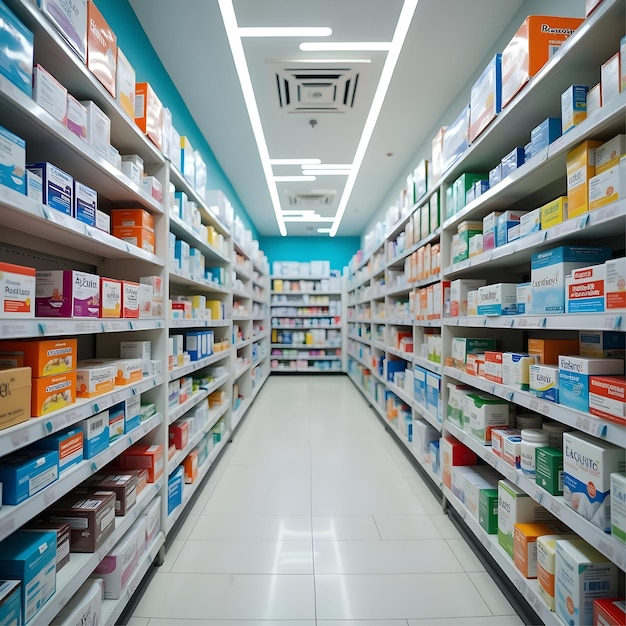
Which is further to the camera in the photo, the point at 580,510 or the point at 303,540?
the point at 303,540

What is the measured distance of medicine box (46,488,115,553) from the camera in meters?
1.43

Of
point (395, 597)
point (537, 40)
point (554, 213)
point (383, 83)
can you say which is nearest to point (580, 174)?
point (554, 213)

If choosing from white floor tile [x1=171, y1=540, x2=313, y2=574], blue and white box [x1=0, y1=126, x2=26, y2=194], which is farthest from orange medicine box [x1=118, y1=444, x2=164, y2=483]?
blue and white box [x1=0, y1=126, x2=26, y2=194]

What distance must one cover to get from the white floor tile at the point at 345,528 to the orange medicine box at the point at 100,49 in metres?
2.77

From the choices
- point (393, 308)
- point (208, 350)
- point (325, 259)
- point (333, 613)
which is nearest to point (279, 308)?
point (325, 259)

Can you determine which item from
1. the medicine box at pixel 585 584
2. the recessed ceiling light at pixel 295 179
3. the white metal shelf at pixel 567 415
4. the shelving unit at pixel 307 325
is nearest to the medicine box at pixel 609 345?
the white metal shelf at pixel 567 415

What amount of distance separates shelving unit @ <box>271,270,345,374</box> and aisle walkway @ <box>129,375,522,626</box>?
18.0 feet

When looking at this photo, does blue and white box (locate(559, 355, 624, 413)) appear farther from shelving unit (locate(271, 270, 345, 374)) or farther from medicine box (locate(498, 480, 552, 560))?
shelving unit (locate(271, 270, 345, 374))

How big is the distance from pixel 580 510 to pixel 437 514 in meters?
1.48

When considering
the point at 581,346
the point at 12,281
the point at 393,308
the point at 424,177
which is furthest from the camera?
the point at 393,308

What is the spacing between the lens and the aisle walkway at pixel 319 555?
1683 millimetres

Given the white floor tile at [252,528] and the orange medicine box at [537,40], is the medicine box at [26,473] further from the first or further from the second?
the orange medicine box at [537,40]

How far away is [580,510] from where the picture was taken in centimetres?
131

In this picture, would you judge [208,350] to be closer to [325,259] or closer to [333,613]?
[333,613]
